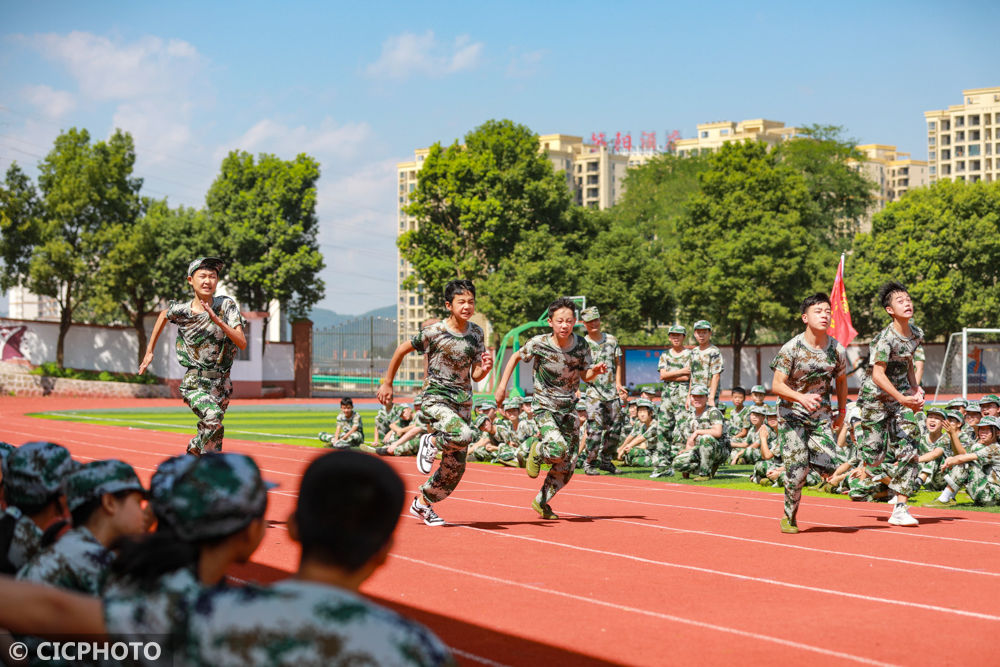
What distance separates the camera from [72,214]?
47594 millimetres

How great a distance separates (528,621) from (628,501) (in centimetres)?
673

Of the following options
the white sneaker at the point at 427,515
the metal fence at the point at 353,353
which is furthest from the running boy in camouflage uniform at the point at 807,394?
the metal fence at the point at 353,353

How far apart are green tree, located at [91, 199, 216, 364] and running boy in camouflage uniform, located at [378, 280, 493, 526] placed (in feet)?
132

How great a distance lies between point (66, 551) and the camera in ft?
12.0

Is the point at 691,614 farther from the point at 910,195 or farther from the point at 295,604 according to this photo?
the point at 910,195

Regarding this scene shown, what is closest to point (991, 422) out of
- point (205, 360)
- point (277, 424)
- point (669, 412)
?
point (669, 412)

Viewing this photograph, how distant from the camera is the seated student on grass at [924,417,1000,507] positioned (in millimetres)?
12797

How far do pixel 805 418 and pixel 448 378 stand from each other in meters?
3.26

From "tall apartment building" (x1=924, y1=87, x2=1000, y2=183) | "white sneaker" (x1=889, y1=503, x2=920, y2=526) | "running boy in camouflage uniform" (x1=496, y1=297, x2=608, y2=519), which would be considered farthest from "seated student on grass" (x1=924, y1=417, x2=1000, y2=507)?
"tall apartment building" (x1=924, y1=87, x2=1000, y2=183)

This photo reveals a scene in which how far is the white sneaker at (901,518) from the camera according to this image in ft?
35.4

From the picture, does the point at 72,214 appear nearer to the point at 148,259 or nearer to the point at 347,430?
the point at 148,259

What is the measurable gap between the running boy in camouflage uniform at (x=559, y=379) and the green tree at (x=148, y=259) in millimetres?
40311

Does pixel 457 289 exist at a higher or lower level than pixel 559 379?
higher

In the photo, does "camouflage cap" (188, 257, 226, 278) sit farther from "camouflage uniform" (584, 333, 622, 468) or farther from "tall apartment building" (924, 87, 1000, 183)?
"tall apartment building" (924, 87, 1000, 183)
